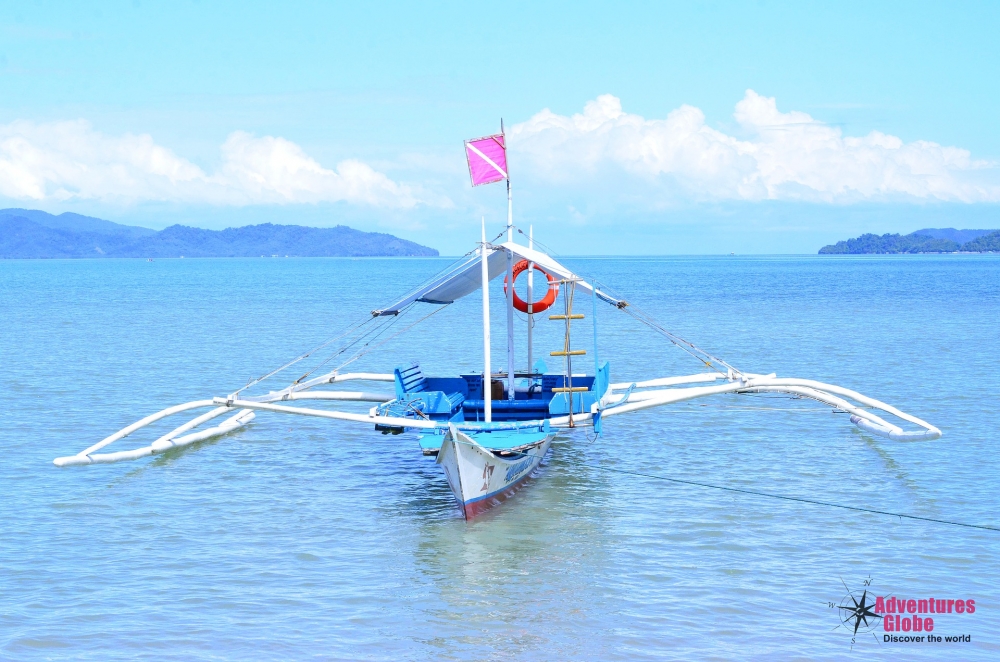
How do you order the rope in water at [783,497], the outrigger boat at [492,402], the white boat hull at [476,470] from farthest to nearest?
the outrigger boat at [492,402]
the rope in water at [783,497]
the white boat hull at [476,470]

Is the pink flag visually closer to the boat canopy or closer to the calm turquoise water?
the boat canopy

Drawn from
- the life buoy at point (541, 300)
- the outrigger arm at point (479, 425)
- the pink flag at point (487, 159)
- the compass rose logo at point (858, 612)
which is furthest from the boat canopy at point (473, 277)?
the compass rose logo at point (858, 612)

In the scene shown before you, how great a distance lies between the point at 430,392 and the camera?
1862 cm

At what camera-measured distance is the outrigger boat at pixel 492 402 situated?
15.5 metres

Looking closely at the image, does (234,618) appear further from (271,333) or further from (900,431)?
(271,333)

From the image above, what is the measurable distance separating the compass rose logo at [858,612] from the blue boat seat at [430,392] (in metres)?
7.96

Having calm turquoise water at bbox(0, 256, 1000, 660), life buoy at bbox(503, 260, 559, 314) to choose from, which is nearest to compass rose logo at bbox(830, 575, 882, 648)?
calm turquoise water at bbox(0, 256, 1000, 660)

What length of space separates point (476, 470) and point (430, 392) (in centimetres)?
421

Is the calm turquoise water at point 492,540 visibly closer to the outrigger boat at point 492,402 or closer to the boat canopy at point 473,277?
the outrigger boat at point 492,402

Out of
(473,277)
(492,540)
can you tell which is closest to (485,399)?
(492,540)

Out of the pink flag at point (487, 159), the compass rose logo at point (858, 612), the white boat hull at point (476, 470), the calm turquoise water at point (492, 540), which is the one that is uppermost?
the pink flag at point (487, 159)

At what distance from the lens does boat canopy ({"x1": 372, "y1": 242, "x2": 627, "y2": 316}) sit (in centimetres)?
1792

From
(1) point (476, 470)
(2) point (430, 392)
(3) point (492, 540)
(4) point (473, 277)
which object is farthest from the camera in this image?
(4) point (473, 277)

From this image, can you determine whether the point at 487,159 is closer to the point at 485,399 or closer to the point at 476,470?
the point at 485,399
